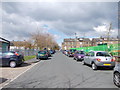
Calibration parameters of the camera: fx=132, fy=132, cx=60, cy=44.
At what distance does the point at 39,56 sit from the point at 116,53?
12039mm

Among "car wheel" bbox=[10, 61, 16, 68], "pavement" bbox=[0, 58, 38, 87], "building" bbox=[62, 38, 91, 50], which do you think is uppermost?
"building" bbox=[62, 38, 91, 50]

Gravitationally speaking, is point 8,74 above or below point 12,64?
below

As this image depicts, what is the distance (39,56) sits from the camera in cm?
2230

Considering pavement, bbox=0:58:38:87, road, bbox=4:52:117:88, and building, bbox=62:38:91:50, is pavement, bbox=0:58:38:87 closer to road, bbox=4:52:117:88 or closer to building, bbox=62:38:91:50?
road, bbox=4:52:117:88

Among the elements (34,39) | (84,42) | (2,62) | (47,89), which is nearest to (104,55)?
(47,89)

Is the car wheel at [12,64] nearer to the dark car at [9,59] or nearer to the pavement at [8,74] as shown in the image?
the dark car at [9,59]

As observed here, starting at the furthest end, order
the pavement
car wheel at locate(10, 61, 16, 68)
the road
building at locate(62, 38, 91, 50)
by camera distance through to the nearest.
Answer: building at locate(62, 38, 91, 50)
car wheel at locate(10, 61, 16, 68)
the pavement
the road

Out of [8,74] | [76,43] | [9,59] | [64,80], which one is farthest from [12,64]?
[76,43]

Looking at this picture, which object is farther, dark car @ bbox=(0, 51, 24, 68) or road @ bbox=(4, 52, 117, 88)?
dark car @ bbox=(0, 51, 24, 68)

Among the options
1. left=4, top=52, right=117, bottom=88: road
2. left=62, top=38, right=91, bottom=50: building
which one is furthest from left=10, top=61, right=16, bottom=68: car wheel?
left=62, top=38, right=91, bottom=50: building

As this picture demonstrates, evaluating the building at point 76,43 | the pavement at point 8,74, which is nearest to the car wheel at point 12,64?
the pavement at point 8,74

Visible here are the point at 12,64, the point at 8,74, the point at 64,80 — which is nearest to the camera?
the point at 64,80

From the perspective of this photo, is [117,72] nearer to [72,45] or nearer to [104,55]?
[104,55]

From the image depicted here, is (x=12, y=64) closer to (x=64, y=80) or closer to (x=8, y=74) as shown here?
(x=8, y=74)
